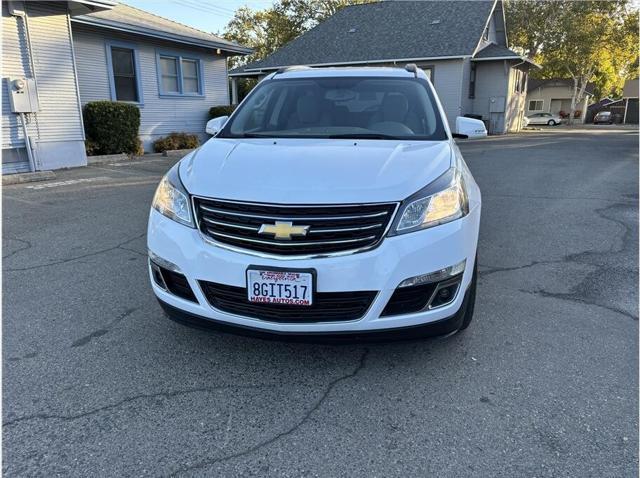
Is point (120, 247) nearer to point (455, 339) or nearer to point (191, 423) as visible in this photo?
point (191, 423)

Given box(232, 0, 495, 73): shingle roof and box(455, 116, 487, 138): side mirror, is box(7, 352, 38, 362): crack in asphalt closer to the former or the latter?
box(455, 116, 487, 138): side mirror

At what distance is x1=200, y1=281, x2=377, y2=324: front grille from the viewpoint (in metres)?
2.39

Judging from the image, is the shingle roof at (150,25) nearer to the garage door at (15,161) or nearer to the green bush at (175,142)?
the green bush at (175,142)

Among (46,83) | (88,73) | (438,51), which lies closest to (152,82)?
(88,73)

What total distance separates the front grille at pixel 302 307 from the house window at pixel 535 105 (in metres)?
61.0

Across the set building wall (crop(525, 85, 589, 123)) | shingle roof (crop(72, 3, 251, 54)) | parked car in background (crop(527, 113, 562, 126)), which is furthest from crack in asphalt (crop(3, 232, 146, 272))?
building wall (crop(525, 85, 589, 123))

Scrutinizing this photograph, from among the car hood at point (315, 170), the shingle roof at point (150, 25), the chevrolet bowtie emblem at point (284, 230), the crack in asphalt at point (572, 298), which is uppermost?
the shingle roof at point (150, 25)

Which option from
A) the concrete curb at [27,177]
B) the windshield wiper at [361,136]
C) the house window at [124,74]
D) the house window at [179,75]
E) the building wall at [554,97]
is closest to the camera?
the windshield wiper at [361,136]

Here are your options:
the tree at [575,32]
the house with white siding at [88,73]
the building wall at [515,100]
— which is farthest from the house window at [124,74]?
the tree at [575,32]

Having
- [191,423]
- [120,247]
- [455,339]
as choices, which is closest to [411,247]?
[455,339]

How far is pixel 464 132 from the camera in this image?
14.9 ft

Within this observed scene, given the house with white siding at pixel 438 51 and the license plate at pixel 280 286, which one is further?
the house with white siding at pixel 438 51

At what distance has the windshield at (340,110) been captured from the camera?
3.54 meters

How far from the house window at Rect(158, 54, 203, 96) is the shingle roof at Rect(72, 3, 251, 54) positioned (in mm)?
800
